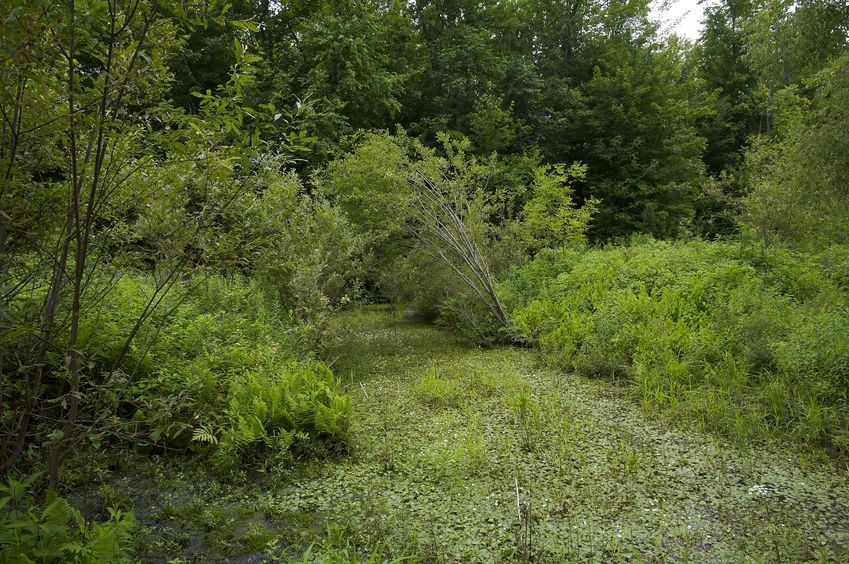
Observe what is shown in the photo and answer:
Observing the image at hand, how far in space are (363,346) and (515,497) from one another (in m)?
5.41

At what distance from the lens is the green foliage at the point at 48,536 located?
190cm

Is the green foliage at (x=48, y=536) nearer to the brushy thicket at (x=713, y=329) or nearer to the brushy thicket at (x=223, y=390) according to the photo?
the brushy thicket at (x=223, y=390)

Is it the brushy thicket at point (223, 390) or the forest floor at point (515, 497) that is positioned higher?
the brushy thicket at point (223, 390)

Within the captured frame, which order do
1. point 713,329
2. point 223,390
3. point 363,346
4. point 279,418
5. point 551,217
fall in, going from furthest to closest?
point 551,217 < point 363,346 < point 713,329 < point 223,390 < point 279,418

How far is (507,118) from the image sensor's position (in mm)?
18438

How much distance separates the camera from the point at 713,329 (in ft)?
20.4

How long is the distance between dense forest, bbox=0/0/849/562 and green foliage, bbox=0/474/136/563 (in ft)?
0.06

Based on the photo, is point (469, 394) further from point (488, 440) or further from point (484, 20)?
point (484, 20)

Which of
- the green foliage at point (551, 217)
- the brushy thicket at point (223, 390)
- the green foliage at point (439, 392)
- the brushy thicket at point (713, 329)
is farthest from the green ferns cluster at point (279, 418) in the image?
the green foliage at point (551, 217)

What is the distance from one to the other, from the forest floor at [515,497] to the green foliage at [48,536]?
0.70 meters

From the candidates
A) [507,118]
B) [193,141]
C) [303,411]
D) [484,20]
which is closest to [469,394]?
[303,411]

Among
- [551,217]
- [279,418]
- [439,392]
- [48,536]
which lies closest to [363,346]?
[439,392]

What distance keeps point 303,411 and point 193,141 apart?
8.97 feet

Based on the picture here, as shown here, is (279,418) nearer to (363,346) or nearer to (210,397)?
(210,397)
